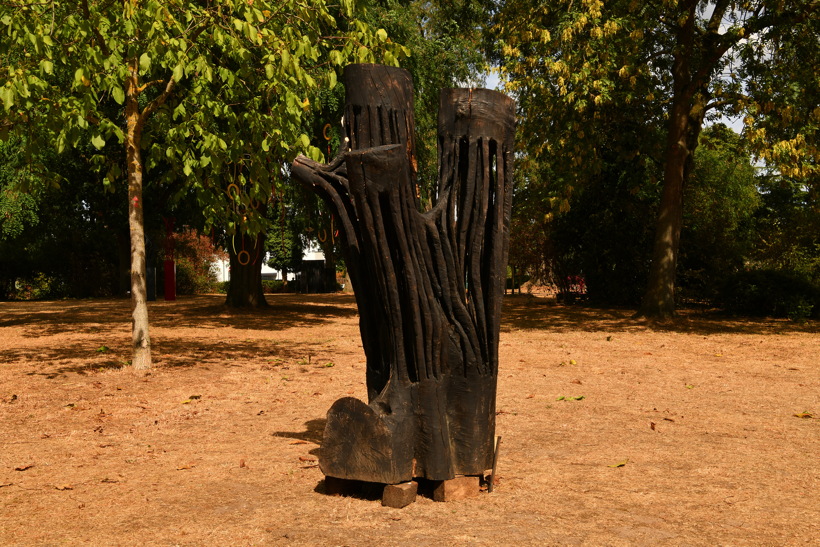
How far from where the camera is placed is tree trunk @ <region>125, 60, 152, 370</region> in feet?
32.1

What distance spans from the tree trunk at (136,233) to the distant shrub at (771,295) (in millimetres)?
14493

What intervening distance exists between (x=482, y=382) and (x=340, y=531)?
1322mm

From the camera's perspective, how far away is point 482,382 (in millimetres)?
4898

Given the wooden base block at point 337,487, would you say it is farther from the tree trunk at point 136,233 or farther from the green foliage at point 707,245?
the green foliage at point 707,245

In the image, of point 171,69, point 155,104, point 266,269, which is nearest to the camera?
point 171,69

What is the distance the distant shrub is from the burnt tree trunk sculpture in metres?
15.3

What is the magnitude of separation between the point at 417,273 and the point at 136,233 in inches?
242

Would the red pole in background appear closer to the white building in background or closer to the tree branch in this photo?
the tree branch

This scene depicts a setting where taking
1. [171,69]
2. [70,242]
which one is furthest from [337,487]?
[70,242]

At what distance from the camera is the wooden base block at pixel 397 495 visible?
455 cm

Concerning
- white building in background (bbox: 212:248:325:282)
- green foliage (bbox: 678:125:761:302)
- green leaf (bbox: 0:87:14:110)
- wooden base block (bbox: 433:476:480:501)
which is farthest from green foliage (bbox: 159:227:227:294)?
wooden base block (bbox: 433:476:480:501)

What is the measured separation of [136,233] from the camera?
32.1 ft

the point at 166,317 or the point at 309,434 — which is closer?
the point at 309,434

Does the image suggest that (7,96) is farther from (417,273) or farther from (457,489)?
(457,489)
